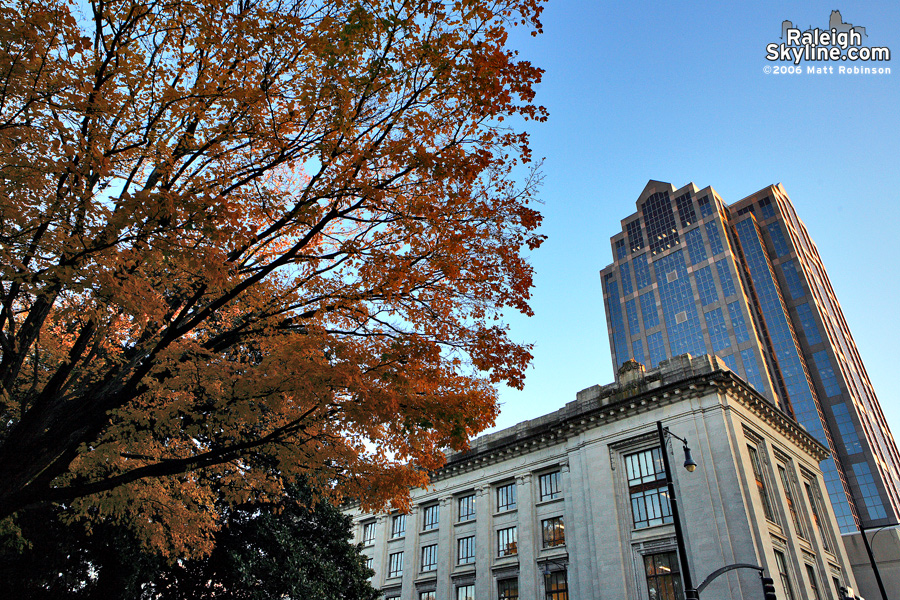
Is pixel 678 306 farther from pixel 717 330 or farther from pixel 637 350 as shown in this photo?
pixel 637 350

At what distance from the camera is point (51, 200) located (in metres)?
6.01

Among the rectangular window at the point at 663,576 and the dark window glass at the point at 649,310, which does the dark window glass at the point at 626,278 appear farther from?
the rectangular window at the point at 663,576

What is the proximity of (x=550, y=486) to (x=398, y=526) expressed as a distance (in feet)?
53.1

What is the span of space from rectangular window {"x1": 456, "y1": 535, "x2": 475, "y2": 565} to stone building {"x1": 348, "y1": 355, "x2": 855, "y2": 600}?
0.10m

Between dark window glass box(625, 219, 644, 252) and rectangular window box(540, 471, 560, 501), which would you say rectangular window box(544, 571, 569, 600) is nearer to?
rectangular window box(540, 471, 560, 501)

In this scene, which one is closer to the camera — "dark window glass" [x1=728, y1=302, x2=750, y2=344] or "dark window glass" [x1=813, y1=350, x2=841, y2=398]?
"dark window glass" [x1=813, y1=350, x2=841, y2=398]

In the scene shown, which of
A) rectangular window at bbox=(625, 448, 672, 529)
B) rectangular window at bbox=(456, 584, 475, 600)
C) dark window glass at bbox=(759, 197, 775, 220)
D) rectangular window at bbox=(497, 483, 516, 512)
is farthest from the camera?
dark window glass at bbox=(759, 197, 775, 220)

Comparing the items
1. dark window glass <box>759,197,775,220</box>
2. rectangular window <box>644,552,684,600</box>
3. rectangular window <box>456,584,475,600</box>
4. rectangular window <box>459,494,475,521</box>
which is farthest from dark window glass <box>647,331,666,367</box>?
rectangular window <box>644,552,684,600</box>

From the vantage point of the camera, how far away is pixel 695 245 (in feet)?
355

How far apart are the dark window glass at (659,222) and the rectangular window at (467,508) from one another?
88966 millimetres

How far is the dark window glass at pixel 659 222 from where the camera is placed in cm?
11412

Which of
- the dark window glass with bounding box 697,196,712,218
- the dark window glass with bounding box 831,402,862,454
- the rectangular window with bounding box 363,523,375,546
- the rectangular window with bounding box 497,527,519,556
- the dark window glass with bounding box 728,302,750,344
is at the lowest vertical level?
the rectangular window with bounding box 497,527,519,556

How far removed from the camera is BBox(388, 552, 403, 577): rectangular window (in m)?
43.2

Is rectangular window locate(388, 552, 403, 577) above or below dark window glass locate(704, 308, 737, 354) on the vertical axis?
below
